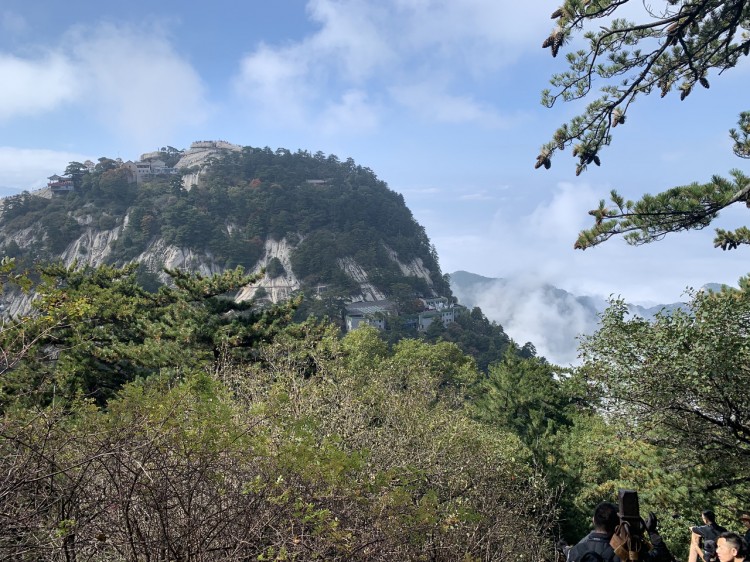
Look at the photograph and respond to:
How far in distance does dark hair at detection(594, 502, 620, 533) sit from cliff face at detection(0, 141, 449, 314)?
81158mm

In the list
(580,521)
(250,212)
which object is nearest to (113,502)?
(580,521)

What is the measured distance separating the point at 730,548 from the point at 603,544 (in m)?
1.92

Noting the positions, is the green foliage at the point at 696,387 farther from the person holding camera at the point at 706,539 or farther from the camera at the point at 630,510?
the camera at the point at 630,510

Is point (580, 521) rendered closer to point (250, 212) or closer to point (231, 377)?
point (231, 377)

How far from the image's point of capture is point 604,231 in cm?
826

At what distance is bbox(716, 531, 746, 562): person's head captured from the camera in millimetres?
4395

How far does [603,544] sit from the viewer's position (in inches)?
138

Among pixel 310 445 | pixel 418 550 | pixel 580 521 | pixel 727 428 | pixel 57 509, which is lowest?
pixel 580 521

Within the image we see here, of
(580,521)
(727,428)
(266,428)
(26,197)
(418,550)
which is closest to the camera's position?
(418,550)

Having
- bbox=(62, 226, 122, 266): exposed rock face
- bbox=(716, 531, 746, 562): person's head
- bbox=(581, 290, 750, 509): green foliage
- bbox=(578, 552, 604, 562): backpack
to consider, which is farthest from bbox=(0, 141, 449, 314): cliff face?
bbox=(578, 552, 604, 562): backpack

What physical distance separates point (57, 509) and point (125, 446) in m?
0.94

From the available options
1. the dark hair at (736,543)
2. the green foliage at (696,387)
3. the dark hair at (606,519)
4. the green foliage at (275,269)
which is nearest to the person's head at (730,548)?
the dark hair at (736,543)

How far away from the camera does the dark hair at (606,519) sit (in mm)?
3559

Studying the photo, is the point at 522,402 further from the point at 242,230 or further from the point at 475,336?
the point at 242,230
